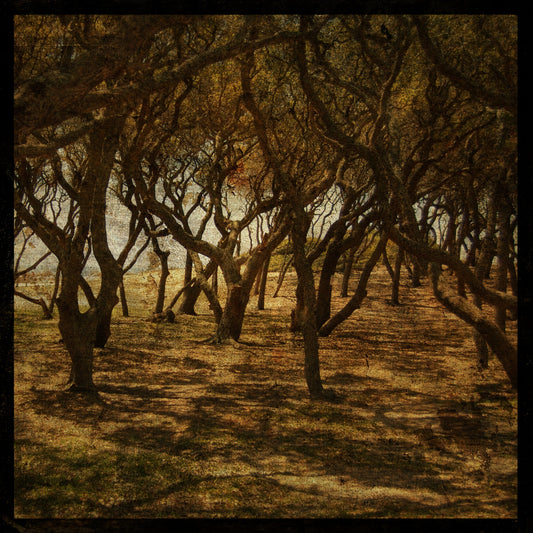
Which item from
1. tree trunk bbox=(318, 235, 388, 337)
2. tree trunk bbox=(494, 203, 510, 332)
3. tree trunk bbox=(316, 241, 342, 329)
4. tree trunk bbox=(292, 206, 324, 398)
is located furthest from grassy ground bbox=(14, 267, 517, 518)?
tree trunk bbox=(494, 203, 510, 332)

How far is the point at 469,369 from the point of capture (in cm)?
1038

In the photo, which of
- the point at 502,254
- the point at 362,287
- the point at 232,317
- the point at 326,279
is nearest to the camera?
the point at 502,254

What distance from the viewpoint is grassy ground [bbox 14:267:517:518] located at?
473cm

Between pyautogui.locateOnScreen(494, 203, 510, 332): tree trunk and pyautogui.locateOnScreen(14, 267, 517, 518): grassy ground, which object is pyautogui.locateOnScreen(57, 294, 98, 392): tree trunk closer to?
pyautogui.locateOnScreen(14, 267, 517, 518): grassy ground

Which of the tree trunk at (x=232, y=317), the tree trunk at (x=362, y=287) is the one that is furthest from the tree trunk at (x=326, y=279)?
the tree trunk at (x=232, y=317)

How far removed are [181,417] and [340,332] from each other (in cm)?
834

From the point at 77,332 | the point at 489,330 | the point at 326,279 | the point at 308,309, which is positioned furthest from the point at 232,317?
the point at 489,330

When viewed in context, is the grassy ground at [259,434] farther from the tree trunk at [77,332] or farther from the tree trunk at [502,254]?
the tree trunk at [502,254]

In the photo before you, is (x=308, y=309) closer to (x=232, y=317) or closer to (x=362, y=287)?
(x=362, y=287)

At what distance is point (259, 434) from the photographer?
6.77 metres

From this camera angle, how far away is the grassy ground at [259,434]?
473 centimetres
